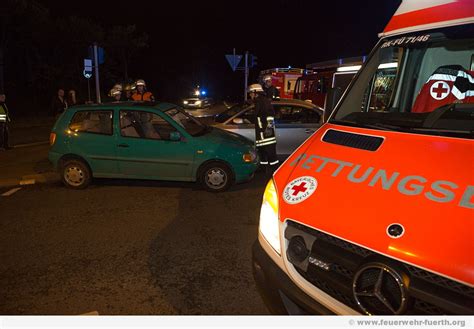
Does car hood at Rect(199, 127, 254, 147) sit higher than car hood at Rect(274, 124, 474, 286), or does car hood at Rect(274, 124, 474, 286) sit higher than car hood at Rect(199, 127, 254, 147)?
car hood at Rect(274, 124, 474, 286)

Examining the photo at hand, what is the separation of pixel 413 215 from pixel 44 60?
30.2m

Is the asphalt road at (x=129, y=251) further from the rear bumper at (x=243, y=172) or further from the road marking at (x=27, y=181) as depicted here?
the road marking at (x=27, y=181)

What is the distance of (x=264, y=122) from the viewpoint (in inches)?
282

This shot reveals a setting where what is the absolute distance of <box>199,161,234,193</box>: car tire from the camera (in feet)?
20.6

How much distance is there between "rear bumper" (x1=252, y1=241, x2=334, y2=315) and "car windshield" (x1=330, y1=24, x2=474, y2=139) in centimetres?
114

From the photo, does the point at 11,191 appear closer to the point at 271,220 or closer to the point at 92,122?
the point at 92,122

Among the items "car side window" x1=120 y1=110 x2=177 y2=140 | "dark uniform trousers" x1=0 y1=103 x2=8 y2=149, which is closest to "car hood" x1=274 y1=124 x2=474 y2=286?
"car side window" x1=120 y1=110 x2=177 y2=140

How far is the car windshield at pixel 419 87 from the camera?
2559mm

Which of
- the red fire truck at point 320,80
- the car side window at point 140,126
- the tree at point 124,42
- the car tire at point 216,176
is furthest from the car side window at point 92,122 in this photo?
the tree at point 124,42

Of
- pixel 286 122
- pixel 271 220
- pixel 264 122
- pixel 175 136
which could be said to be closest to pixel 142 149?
pixel 175 136

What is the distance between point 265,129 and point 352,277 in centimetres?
547

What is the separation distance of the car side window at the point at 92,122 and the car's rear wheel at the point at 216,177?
1.66 m

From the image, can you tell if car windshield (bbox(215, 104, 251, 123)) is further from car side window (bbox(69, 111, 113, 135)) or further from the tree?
the tree
